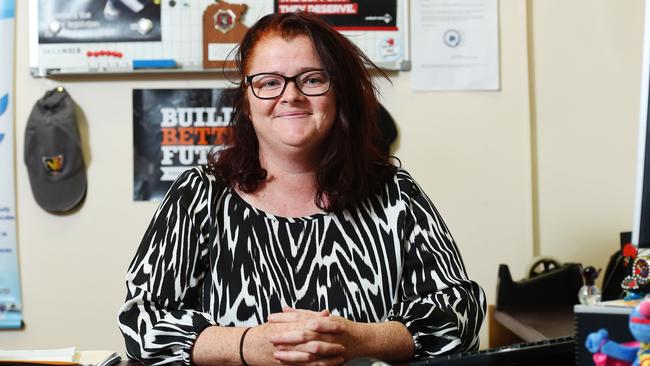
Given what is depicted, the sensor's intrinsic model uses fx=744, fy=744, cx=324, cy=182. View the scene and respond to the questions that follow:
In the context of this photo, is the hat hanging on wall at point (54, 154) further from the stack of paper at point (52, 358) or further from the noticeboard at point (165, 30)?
the stack of paper at point (52, 358)

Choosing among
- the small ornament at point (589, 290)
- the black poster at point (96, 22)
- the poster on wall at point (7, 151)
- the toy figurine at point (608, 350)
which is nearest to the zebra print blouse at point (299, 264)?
the toy figurine at point (608, 350)

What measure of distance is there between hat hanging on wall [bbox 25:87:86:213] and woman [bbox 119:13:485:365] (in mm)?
1056

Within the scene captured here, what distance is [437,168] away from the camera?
251 cm

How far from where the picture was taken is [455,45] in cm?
250

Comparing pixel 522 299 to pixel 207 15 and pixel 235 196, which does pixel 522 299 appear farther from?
pixel 207 15

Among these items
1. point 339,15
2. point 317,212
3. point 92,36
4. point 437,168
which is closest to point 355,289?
point 317,212

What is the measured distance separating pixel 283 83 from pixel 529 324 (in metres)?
0.96

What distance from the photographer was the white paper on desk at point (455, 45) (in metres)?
2.49

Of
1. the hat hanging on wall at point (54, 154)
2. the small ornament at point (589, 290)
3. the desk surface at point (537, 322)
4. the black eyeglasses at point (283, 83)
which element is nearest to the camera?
the black eyeglasses at point (283, 83)

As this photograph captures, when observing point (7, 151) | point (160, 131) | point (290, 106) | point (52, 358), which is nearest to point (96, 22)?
point (160, 131)

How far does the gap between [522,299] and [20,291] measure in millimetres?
1641

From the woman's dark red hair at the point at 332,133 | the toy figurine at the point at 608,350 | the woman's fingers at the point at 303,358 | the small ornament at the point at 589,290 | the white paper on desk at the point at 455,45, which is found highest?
the white paper on desk at the point at 455,45

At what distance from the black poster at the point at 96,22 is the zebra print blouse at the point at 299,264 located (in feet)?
3.69

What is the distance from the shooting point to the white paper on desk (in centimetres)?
249
